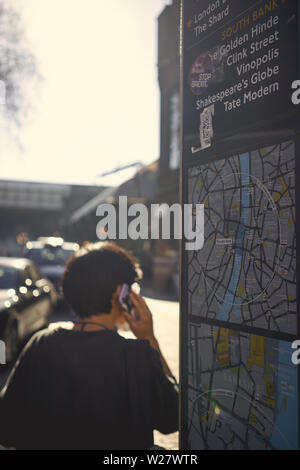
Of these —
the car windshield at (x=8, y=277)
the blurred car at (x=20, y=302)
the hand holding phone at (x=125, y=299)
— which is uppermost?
the hand holding phone at (x=125, y=299)

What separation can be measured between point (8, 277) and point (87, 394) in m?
6.72

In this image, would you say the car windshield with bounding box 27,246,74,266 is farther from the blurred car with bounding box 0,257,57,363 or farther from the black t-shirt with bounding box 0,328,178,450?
the black t-shirt with bounding box 0,328,178,450

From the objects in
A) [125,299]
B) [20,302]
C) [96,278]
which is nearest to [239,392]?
[125,299]

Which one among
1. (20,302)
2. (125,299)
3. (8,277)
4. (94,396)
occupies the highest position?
(125,299)

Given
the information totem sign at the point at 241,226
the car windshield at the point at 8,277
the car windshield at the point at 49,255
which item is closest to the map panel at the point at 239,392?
the information totem sign at the point at 241,226

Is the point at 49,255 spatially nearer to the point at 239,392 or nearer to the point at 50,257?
the point at 50,257

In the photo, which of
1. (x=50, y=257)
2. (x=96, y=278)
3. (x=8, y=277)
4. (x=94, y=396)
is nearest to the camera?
(x=94, y=396)

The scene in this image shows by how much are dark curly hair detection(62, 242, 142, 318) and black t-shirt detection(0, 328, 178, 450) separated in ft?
0.47

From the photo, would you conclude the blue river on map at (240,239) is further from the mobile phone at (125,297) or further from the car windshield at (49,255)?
the car windshield at (49,255)

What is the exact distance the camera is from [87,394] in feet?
5.89

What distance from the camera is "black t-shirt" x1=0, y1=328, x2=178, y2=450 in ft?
5.88

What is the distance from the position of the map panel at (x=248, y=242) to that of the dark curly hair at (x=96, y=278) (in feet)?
2.29

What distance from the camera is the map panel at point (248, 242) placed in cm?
228
